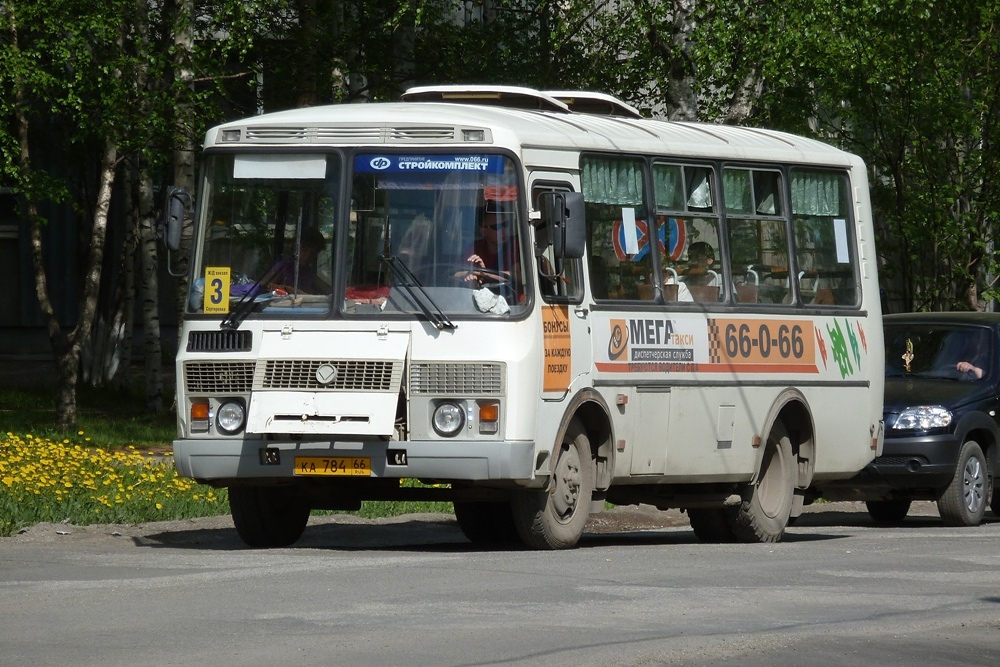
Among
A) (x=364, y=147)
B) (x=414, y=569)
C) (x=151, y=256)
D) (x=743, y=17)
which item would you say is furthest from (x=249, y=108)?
(x=414, y=569)

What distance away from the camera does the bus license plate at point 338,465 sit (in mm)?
11727

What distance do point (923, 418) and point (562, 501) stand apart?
17.4 feet

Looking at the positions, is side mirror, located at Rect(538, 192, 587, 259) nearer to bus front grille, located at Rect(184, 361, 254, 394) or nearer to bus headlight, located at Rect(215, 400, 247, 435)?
bus front grille, located at Rect(184, 361, 254, 394)

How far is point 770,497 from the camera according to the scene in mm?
14867

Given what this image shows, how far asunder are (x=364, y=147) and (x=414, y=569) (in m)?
2.94

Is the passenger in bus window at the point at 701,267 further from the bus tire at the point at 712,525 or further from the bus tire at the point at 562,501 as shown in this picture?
the bus tire at the point at 712,525

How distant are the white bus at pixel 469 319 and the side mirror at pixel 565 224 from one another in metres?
0.01

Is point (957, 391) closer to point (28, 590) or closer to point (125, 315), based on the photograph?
point (28, 590)

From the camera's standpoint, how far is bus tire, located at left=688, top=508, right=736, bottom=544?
14.7 m

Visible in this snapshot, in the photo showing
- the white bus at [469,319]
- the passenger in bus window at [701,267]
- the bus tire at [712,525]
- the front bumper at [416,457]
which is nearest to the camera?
the front bumper at [416,457]

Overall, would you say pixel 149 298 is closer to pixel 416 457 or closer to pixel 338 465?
pixel 338 465

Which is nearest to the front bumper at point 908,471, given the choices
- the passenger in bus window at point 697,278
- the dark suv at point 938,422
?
the dark suv at point 938,422

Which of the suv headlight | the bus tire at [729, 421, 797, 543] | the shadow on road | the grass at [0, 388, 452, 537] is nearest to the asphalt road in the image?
Result: the shadow on road

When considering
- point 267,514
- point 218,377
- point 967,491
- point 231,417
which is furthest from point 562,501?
point 967,491
